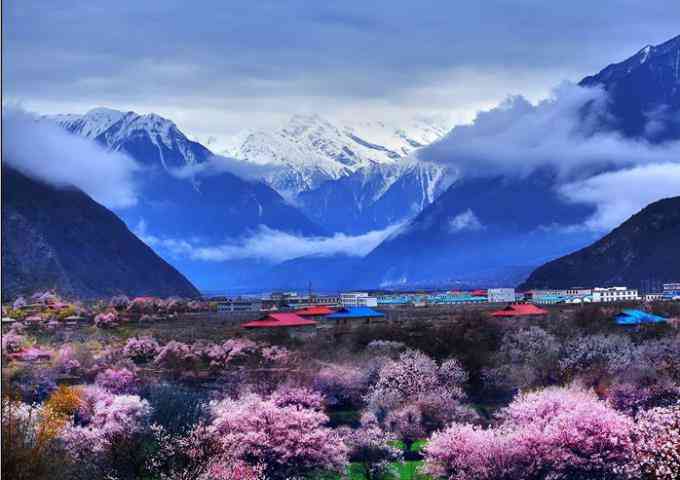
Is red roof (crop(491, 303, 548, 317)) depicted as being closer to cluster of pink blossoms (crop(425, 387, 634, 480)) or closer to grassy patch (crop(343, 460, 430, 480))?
grassy patch (crop(343, 460, 430, 480))

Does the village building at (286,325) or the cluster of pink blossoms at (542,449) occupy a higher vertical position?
the village building at (286,325)

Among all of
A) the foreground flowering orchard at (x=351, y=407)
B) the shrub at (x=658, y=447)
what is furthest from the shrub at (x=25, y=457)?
the shrub at (x=658, y=447)

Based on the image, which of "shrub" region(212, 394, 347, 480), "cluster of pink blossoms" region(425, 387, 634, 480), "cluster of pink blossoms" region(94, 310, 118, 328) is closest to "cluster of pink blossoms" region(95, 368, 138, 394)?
"shrub" region(212, 394, 347, 480)

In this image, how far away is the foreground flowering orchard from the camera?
46.0 m

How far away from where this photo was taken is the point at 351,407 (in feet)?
242

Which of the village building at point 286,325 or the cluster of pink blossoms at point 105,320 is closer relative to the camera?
the village building at point 286,325

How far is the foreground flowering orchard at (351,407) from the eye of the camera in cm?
4600

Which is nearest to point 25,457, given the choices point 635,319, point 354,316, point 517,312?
point 635,319

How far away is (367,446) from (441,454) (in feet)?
18.7

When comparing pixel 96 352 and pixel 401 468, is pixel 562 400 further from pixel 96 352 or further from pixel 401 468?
pixel 96 352

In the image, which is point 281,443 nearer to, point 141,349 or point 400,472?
point 400,472

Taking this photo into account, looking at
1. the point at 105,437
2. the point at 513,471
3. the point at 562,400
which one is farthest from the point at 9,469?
the point at 562,400

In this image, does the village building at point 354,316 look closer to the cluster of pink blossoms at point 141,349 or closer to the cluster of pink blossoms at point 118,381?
the cluster of pink blossoms at point 141,349

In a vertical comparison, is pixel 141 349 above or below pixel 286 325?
below
